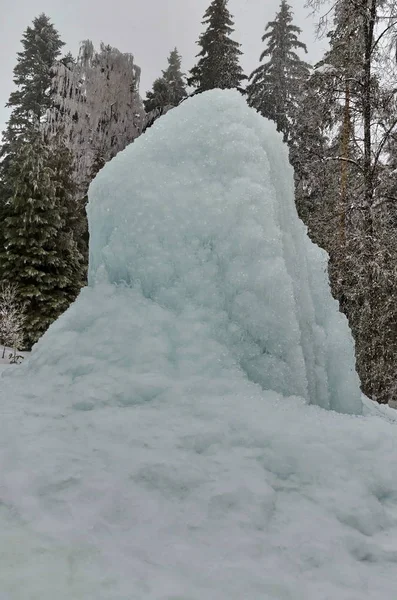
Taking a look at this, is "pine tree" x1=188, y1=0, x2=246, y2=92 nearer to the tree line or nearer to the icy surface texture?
the tree line

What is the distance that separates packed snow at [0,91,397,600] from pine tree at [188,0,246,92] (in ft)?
62.2

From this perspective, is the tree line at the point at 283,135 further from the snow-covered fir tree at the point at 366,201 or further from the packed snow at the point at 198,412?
the packed snow at the point at 198,412

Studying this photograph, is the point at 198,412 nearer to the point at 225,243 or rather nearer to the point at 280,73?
the point at 225,243

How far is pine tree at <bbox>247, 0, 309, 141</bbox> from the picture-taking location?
68.4ft

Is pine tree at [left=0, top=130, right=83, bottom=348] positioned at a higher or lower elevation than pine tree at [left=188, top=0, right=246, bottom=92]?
lower

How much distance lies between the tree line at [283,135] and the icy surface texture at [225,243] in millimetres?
4354

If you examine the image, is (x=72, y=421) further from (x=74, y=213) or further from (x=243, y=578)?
(x=74, y=213)

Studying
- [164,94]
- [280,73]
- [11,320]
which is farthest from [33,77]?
[11,320]

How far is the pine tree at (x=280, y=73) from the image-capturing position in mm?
20844

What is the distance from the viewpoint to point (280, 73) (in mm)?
21484

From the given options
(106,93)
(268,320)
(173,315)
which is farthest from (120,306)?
(106,93)

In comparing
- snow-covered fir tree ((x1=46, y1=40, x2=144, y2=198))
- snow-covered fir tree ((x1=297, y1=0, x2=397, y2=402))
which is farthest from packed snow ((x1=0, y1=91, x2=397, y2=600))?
snow-covered fir tree ((x1=46, y1=40, x2=144, y2=198))

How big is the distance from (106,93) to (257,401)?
64.8 feet

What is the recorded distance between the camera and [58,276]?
53.2 feet
